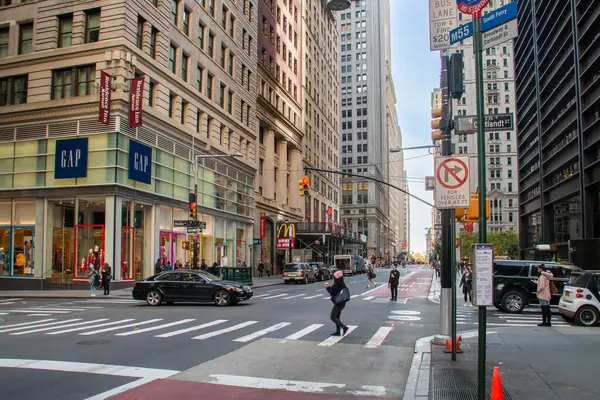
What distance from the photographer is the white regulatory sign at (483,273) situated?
19.9 feet

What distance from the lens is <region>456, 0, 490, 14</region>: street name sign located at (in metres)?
6.71

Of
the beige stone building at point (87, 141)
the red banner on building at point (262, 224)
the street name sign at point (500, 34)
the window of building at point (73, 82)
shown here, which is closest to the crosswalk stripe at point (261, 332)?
the street name sign at point (500, 34)

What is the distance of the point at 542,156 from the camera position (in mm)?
57469

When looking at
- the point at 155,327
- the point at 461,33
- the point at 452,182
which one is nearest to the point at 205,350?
the point at 155,327

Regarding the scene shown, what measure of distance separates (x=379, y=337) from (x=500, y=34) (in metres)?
8.78

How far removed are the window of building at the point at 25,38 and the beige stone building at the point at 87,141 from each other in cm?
8

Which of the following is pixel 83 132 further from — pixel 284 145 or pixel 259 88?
pixel 284 145

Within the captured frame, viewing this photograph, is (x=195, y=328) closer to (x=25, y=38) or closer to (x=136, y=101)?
(x=136, y=101)

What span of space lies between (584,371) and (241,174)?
41.3 m

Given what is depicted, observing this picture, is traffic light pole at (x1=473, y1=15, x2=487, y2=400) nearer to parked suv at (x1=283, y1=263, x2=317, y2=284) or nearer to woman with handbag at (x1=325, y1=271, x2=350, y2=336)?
woman with handbag at (x1=325, y1=271, x2=350, y2=336)

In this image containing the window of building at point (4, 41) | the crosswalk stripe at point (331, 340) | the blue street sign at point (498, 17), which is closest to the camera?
the blue street sign at point (498, 17)

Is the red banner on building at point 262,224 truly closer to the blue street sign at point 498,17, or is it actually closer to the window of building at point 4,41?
the window of building at point 4,41

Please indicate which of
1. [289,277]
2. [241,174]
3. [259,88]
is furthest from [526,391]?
[259,88]

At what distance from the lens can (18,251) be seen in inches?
1253
